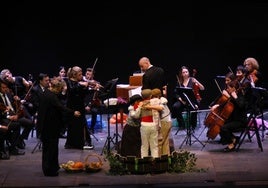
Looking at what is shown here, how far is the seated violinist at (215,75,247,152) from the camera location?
40.3 ft

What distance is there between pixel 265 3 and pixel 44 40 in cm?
600

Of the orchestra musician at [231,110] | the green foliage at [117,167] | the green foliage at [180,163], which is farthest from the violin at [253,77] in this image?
the green foliage at [117,167]

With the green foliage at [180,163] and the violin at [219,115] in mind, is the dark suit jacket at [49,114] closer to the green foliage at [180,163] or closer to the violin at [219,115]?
the green foliage at [180,163]

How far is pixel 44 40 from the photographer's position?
17.6 meters

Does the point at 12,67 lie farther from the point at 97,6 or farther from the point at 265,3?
the point at 265,3

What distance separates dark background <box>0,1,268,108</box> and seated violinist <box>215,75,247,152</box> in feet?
17.0

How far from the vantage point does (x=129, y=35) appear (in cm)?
1756

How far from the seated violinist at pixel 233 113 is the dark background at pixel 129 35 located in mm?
5188

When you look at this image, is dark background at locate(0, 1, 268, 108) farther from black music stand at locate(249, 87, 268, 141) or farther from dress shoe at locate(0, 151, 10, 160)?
dress shoe at locate(0, 151, 10, 160)

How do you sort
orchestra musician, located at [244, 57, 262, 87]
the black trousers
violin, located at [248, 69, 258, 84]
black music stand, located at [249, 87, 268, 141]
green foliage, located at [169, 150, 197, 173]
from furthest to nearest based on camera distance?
violin, located at [248, 69, 258, 84], orchestra musician, located at [244, 57, 262, 87], black music stand, located at [249, 87, 268, 141], green foliage, located at [169, 150, 197, 173], the black trousers

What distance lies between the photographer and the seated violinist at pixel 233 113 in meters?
12.3

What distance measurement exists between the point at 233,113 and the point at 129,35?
5.79m

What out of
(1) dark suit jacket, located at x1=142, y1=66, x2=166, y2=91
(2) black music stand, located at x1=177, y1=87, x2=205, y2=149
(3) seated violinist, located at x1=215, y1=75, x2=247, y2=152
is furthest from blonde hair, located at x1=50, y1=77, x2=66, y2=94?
(3) seated violinist, located at x1=215, y1=75, x2=247, y2=152

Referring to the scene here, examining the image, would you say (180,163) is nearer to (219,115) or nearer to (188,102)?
(219,115)
